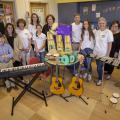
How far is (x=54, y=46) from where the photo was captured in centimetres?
278

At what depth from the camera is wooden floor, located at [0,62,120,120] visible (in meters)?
2.07

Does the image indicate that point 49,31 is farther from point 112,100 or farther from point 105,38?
point 112,100

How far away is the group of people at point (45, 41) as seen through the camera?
8.75 feet

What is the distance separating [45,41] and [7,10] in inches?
75.9

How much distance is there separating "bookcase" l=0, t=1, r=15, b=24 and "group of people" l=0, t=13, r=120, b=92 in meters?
1.39

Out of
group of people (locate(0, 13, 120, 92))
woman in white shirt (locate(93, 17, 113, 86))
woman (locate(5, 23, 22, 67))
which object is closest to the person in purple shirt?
group of people (locate(0, 13, 120, 92))

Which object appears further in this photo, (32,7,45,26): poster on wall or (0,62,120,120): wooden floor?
(32,7,45,26): poster on wall

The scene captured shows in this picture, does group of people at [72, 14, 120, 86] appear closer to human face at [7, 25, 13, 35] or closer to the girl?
the girl

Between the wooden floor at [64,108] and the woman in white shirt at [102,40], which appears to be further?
the woman in white shirt at [102,40]

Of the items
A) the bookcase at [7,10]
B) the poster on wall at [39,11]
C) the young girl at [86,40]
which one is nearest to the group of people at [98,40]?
the young girl at [86,40]

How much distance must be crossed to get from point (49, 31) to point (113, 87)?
1.62m

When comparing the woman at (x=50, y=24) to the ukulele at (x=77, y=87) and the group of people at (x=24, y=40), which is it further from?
the ukulele at (x=77, y=87)

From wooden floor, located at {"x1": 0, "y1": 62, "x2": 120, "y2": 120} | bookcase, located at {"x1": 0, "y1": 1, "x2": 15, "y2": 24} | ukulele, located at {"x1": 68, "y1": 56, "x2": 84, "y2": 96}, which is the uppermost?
bookcase, located at {"x1": 0, "y1": 1, "x2": 15, "y2": 24}

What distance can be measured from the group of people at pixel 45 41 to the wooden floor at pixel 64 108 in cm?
33
